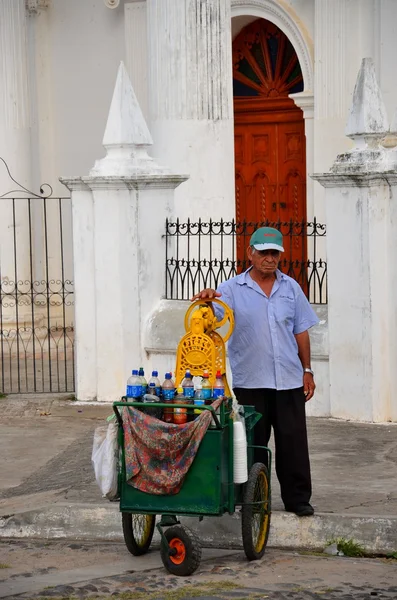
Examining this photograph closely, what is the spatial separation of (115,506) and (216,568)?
1.11 metres

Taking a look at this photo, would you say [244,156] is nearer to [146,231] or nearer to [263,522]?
[146,231]

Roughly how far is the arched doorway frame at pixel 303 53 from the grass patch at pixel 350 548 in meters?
6.92

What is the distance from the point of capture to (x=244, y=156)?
15148 mm

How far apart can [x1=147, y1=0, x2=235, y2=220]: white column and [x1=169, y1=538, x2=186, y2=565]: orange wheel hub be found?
7.14 m

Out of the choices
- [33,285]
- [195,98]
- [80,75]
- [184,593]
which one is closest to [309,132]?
[195,98]

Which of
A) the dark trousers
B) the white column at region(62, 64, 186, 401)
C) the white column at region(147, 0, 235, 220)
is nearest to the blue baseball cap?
the dark trousers

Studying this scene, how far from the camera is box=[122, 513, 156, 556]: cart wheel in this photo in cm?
700

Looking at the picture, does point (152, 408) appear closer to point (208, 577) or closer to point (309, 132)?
point (208, 577)

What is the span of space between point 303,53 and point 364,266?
4.38 m

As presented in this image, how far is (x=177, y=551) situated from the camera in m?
6.78

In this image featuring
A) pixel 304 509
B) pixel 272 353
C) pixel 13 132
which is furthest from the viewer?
pixel 13 132

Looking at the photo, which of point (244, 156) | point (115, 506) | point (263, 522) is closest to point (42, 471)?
point (115, 506)

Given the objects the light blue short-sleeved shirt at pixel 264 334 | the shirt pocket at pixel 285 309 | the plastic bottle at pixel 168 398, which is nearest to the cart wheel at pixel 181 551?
the plastic bottle at pixel 168 398

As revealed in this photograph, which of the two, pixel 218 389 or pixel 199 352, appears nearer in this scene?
pixel 218 389
